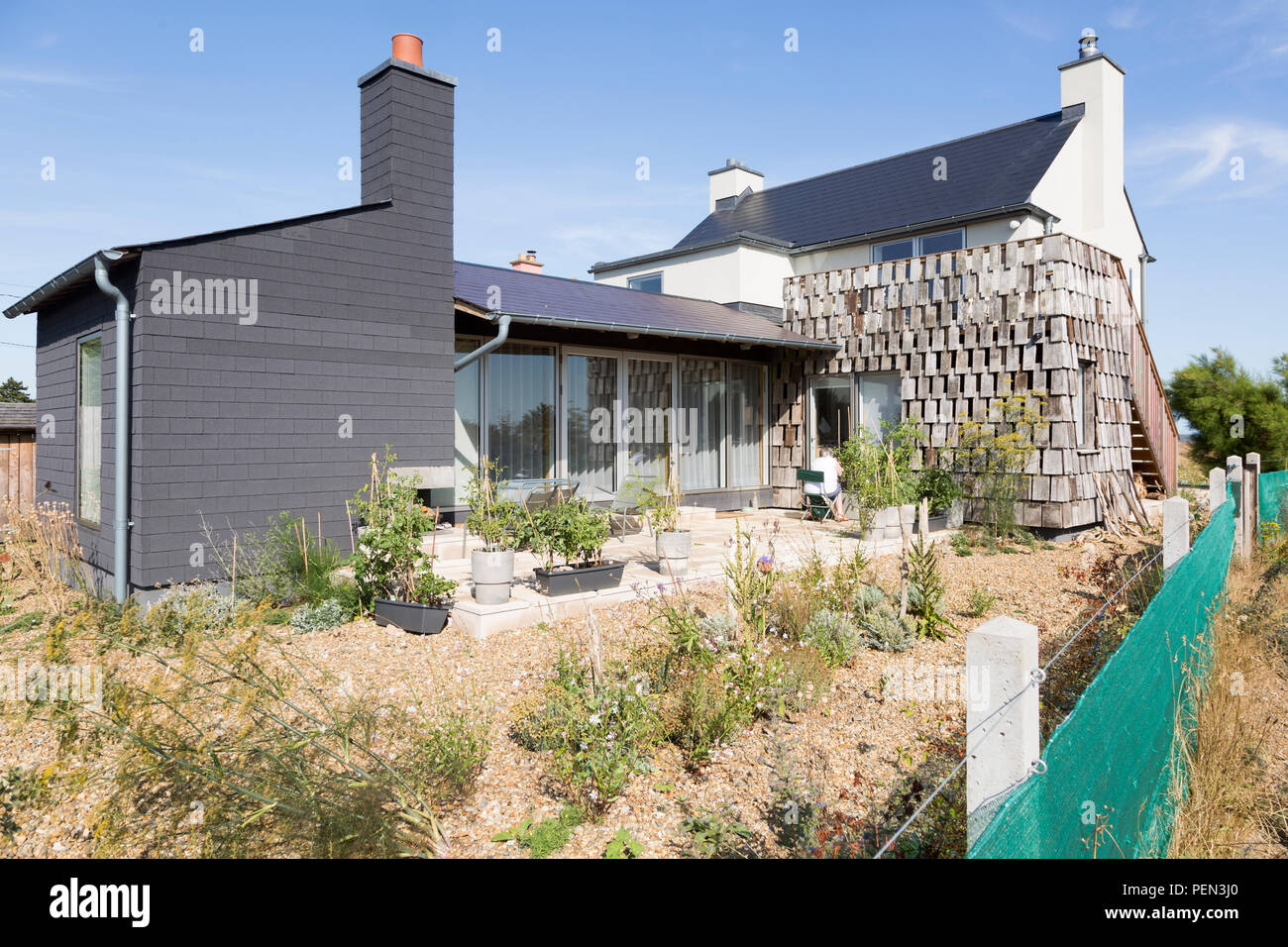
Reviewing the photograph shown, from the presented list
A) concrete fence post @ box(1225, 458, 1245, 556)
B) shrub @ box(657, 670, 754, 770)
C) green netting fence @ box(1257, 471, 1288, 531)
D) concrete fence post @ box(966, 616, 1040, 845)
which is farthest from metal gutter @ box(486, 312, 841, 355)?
concrete fence post @ box(966, 616, 1040, 845)

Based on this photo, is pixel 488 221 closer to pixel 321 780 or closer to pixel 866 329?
pixel 866 329

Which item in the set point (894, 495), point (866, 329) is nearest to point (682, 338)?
point (866, 329)

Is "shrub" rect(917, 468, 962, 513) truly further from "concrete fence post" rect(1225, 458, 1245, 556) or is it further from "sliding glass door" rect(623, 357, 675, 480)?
"sliding glass door" rect(623, 357, 675, 480)

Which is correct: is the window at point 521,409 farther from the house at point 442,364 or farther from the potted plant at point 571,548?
the potted plant at point 571,548

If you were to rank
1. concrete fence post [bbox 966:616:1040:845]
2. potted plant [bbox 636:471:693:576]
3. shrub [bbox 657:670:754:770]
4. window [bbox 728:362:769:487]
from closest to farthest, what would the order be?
1. concrete fence post [bbox 966:616:1040:845]
2. shrub [bbox 657:670:754:770]
3. potted plant [bbox 636:471:693:576]
4. window [bbox 728:362:769:487]

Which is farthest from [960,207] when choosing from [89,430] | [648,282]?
[89,430]

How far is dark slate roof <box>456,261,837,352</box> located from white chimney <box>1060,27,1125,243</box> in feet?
23.9

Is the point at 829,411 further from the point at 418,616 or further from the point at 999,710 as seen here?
the point at 999,710

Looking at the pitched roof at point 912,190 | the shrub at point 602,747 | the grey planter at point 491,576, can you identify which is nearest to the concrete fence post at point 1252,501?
the pitched roof at point 912,190

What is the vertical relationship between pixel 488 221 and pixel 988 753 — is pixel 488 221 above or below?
above

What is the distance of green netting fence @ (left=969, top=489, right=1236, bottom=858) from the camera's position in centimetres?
193

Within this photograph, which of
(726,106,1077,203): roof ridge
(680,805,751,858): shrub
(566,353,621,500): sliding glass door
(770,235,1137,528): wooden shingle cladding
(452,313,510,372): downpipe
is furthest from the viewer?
(726,106,1077,203): roof ridge

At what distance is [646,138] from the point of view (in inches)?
488

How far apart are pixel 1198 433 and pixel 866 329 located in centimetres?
1322
